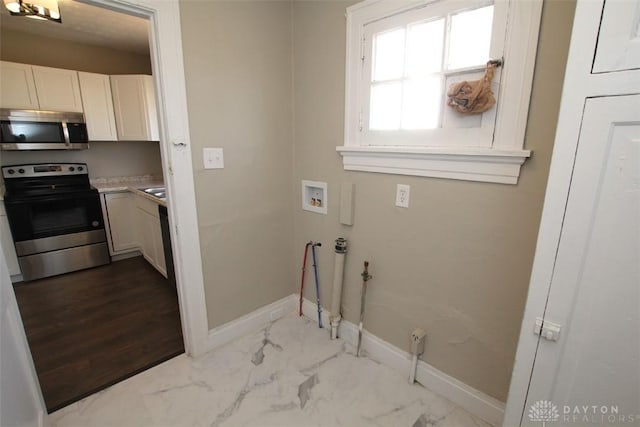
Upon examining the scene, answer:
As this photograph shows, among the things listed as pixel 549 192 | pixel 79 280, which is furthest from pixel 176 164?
pixel 79 280

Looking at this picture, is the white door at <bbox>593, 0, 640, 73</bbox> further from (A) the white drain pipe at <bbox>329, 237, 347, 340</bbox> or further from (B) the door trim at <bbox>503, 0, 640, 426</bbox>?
(A) the white drain pipe at <bbox>329, 237, 347, 340</bbox>

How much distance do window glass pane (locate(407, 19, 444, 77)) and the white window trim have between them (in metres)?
0.11

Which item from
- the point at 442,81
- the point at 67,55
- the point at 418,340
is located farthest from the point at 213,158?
the point at 67,55

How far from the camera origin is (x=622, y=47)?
28.5 inches

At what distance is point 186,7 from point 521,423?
240cm

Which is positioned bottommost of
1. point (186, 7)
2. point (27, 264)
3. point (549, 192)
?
point (27, 264)

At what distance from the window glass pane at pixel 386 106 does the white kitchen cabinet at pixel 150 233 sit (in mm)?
2226

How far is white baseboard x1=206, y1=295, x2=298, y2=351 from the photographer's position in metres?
2.04

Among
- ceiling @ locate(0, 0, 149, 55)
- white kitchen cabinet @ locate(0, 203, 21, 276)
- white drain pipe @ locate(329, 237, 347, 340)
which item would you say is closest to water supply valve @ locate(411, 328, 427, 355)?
white drain pipe @ locate(329, 237, 347, 340)

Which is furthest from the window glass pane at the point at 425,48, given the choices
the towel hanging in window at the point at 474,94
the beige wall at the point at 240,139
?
the beige wall at the point at 240,139

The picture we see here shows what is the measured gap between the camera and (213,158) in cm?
182

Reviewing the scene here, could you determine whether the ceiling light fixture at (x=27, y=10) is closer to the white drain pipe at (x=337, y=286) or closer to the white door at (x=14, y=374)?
the white door at (x=14, y=374)

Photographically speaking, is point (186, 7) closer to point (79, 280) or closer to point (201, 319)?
point (201, 319)

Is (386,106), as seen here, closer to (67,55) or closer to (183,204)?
(183,204)
